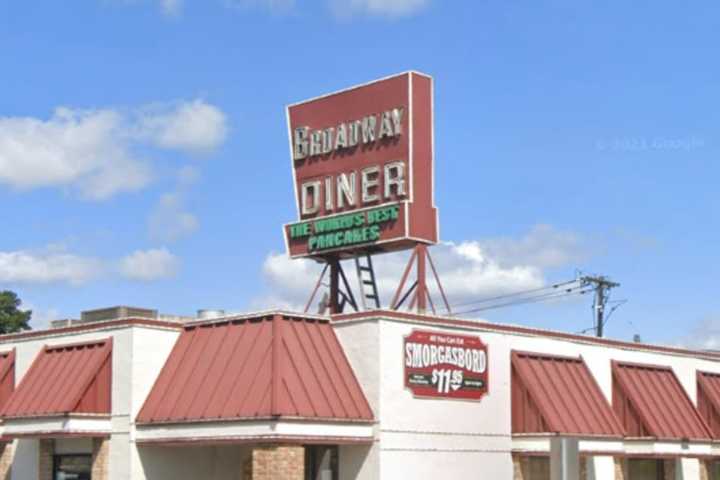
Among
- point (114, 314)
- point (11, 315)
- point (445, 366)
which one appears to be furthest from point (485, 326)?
point (11, 315)

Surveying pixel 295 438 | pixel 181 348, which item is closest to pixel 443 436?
pixel 295 438

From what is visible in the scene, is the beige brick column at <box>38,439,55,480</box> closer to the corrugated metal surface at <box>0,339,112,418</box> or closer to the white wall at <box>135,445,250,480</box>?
the corrugated metal surface at <box>0,339,112,418</box>

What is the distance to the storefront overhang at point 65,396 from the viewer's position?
37.9 meters

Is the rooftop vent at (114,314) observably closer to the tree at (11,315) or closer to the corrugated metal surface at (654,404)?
the corrugated metal surface at (654,404)

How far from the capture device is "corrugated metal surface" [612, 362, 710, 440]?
43.8 metres

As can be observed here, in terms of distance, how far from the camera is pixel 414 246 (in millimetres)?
41500

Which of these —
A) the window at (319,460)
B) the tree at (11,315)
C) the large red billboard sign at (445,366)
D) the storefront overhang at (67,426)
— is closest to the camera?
the window at (319,460)

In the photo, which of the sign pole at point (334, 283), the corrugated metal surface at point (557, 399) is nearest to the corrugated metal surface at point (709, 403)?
the corrugated metal surface at point (557, 399)

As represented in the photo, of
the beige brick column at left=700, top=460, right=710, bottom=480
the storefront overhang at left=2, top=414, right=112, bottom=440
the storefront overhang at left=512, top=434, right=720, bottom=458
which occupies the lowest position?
the beige brick column at left=700, top=460, right=710, bottom=480

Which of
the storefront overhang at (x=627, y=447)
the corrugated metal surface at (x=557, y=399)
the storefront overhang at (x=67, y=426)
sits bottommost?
the storefront overhang at (x=627, y=447)

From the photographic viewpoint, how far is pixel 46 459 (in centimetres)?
4053

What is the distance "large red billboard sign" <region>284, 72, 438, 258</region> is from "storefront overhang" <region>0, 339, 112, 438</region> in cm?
904

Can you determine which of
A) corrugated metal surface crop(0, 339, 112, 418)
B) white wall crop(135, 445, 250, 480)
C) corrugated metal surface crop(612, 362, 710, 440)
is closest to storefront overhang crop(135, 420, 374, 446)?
white wall crop(135, 445, 250, 480)

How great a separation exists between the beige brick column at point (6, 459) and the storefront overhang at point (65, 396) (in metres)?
1.85
